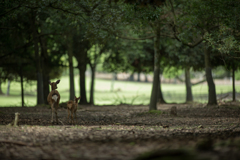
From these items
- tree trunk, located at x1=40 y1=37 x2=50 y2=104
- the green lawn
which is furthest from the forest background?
the green lawn

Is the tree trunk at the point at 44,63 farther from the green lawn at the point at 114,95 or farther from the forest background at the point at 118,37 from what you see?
the green lawn at the point at 114,95

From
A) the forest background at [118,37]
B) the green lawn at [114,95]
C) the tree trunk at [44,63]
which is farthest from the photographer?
the green lawn at [114,95]

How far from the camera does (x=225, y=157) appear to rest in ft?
14.4

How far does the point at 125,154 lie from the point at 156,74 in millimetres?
12565

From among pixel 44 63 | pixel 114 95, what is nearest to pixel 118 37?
pixel 44 63

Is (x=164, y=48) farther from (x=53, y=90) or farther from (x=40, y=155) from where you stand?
(x=40, y=155)

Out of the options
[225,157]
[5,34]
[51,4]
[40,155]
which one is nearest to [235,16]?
[51,4]

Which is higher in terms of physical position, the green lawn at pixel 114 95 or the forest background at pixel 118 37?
the forest background at pixel 118 37

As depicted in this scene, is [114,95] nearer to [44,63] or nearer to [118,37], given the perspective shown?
[44,63]

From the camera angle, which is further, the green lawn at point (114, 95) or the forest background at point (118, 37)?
the green lawn at point (114, 95)

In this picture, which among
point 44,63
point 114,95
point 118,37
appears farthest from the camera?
point 114,95

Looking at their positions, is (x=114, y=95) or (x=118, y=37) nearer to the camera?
(x=118, y=37)

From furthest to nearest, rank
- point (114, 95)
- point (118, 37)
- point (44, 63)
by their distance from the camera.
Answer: point (114, 95) < point (44, 63) < point (118, 37)

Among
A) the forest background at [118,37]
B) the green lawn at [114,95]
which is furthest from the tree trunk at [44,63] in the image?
the green lawn at [114,95]
